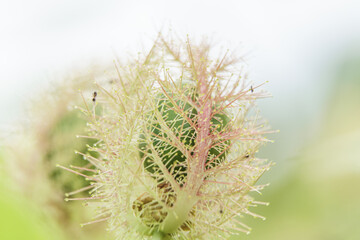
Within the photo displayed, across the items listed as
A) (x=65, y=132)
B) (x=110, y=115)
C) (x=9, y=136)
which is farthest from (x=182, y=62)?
(x=9, y=136)

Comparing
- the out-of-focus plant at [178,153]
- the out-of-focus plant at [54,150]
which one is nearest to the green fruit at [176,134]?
the out-of-focus plant at [178,153]

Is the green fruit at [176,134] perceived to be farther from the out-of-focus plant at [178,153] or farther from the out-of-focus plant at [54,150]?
the out-of-focus plant at [54,150]

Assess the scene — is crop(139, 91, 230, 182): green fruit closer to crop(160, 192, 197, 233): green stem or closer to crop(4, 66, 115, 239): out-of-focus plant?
crop(160, 192, 197, 233): green stem

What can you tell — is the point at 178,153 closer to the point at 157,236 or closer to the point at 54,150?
the point at 157,236

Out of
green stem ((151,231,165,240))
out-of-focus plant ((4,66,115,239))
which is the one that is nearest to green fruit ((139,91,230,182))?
green stem ((151,231,165,240))

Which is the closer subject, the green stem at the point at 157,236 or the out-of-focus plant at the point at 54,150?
the green stem at the point at 157,236

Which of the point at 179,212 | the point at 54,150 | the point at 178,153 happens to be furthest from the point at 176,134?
the point at 54,150
